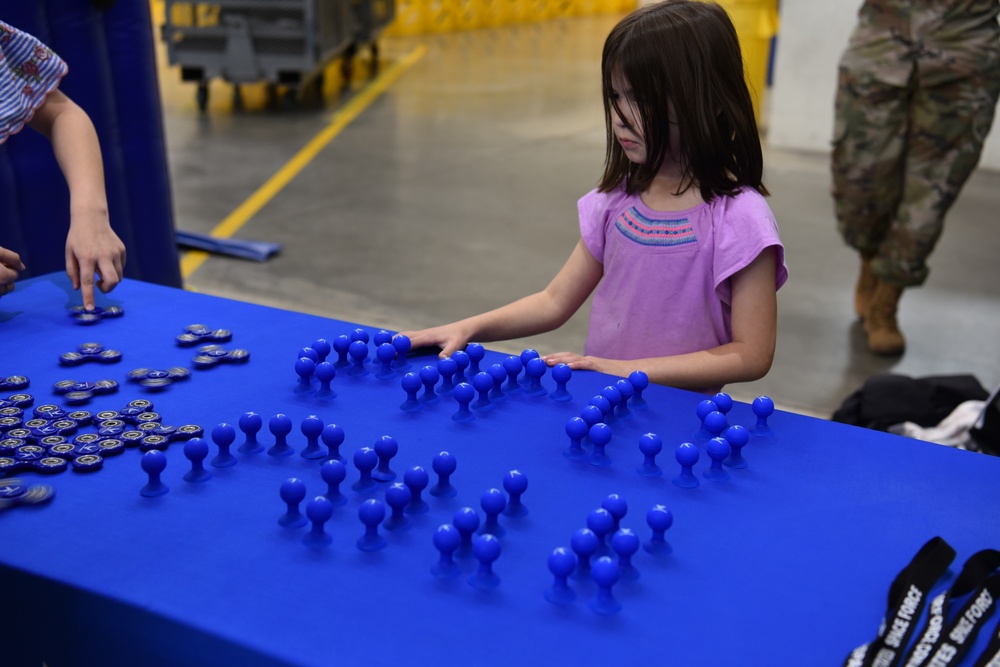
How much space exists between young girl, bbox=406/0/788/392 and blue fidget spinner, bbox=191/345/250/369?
0.27m

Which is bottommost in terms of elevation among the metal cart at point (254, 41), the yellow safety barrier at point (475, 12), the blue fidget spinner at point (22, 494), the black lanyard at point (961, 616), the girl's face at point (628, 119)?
the yellow safety barrier at point (475, 12)

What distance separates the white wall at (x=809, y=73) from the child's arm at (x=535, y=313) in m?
5.17

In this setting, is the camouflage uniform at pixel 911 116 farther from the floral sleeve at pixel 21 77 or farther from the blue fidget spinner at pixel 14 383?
the blue fidget spinner at pixel 14 383

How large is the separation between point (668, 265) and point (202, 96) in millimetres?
6682

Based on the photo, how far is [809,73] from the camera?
6.73 m

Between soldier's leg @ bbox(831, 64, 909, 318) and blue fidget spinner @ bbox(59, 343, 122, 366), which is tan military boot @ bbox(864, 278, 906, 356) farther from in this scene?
blue fidget spinner @ bbox(59, 343, 122, 366)

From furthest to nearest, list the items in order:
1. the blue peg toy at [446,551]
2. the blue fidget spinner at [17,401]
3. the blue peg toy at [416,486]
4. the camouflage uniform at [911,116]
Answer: the camouflage uniform at [911,116], the blue fidget spinner at [17,401], the blue peg toy at [416,486], the blue peg toy at [446,551]

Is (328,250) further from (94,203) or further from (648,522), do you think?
(648,522)

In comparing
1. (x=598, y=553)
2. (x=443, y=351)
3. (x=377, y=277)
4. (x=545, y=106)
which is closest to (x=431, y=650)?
(x=598, y=553)

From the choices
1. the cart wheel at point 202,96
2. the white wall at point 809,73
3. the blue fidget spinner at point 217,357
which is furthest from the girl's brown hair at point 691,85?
the cart wheel at point 202,96

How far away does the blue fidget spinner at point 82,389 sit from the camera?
1.38 metres

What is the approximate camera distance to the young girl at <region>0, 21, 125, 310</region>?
1.66 metres

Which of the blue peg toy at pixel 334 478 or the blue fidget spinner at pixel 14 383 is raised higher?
the blue peg toy at pixel 334 478

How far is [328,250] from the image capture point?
185 inches
